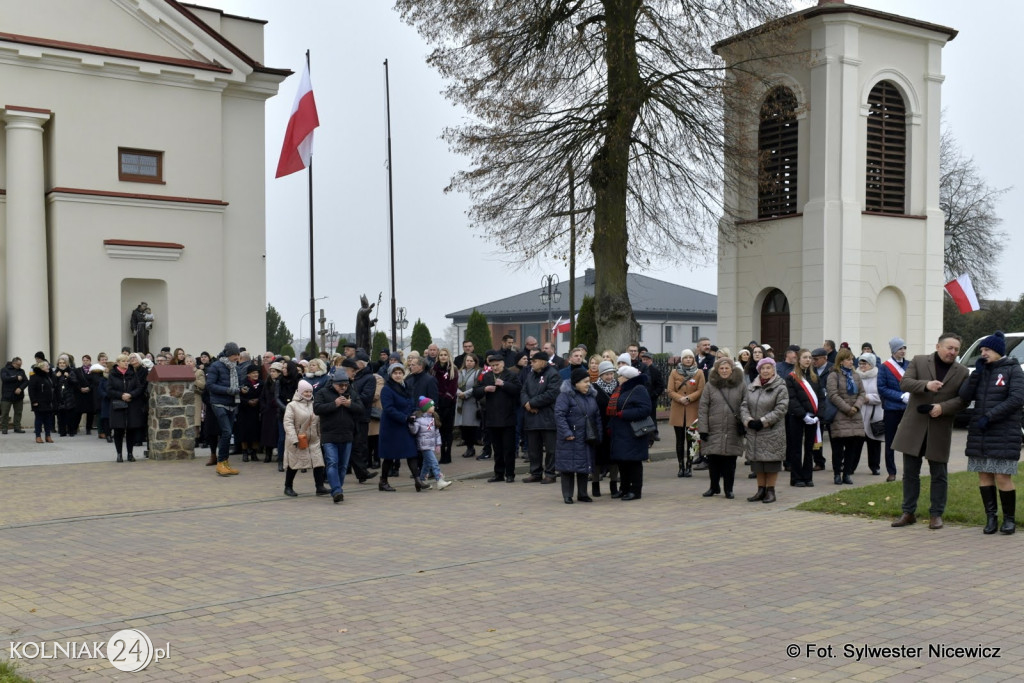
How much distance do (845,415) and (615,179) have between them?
9.18m

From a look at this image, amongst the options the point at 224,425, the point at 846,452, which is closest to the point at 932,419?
the point at 846,452

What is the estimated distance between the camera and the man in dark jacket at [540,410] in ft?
48.4

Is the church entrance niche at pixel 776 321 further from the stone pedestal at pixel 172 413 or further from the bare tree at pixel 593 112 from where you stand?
the stone pedestal at pixel 172 413

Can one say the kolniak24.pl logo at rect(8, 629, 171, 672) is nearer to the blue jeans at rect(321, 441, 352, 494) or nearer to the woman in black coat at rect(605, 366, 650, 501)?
the blue jeans at rect(321, 441, 352, 494)

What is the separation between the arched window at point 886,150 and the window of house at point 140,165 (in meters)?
19.7

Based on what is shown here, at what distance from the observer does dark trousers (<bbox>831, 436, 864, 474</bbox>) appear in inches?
577

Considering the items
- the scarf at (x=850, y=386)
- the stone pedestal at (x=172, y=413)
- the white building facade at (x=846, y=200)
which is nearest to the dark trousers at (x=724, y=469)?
the scarf at (x=850, y=386)

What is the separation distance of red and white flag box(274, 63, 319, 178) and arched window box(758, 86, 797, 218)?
1236 centimetres

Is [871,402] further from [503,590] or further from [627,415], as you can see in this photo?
[503,590]

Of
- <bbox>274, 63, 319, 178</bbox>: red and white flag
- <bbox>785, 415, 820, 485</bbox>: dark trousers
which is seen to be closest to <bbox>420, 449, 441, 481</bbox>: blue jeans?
<bbox>785, 415, 820, 485</bbox>: dark trousers

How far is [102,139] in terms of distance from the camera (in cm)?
2741

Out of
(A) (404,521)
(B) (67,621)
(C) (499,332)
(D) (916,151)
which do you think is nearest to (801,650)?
(B) (67,621)

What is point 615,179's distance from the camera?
22156mm

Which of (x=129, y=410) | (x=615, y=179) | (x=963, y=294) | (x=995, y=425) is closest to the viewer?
(x=995, y=425)
